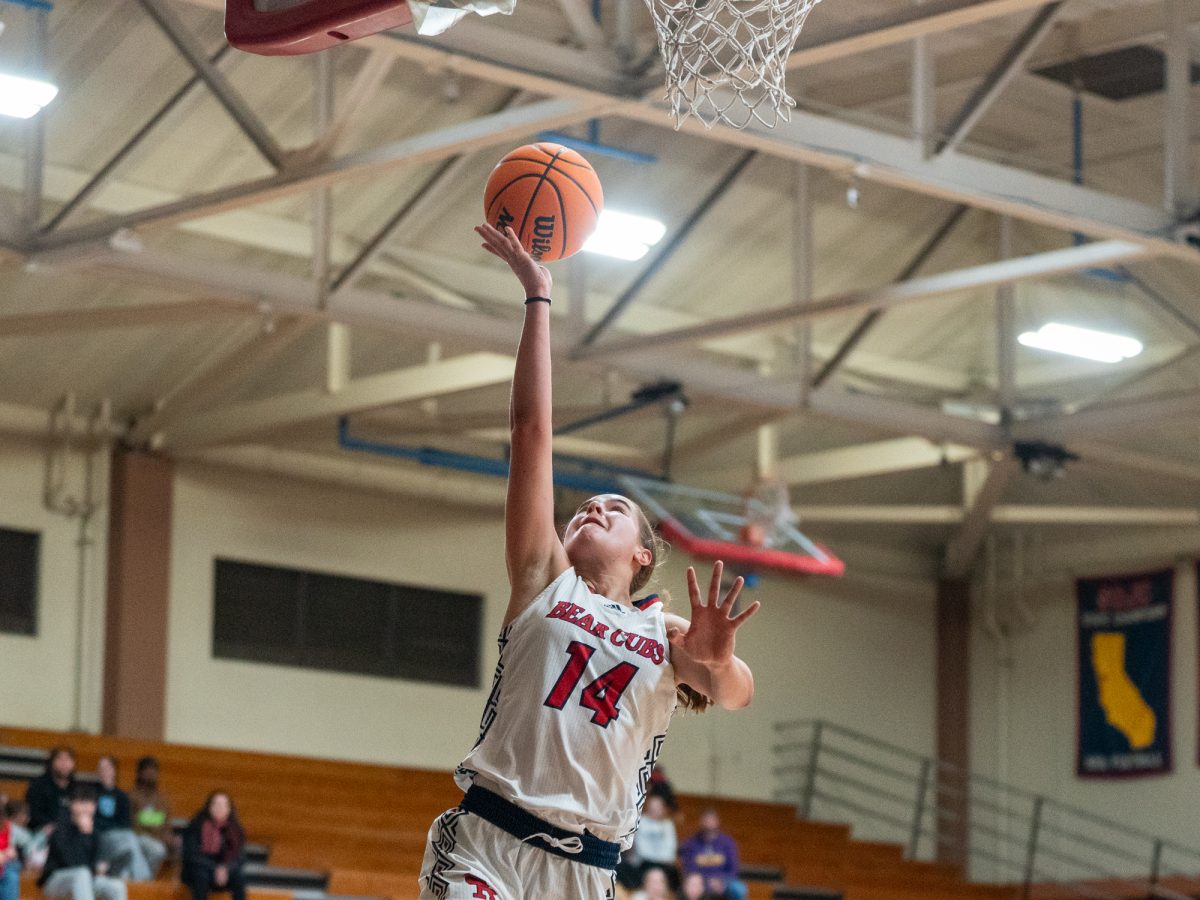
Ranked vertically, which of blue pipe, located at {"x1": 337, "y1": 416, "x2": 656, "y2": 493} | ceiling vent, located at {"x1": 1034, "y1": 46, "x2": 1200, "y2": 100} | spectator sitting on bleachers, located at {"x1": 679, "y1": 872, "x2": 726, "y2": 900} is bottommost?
spectator sitting on bleachers, located at {"x1": 679, "y1": 872, "x2": 726, "y2": 900}

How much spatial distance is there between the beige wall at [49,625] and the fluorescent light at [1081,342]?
29.1 ft

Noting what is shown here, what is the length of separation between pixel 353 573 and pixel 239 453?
5.71 ft

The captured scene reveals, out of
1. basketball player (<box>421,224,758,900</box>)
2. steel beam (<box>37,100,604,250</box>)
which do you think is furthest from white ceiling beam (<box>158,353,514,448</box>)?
basketball player (<box>421,224,758,900</box>)

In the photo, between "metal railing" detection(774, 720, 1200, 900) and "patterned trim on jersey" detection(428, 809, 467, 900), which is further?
"metal railing" detection(774, 720, 1200, 900)

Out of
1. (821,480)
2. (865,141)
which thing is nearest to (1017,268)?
(865,141)

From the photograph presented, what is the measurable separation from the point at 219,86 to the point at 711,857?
834 cm

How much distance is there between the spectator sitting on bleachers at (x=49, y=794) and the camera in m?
14.7

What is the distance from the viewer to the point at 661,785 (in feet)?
60.2

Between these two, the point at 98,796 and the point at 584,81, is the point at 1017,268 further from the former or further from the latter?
the point at 98,796

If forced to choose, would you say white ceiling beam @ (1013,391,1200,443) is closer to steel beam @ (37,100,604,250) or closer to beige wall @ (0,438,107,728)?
steel beam @ (37,100,604,250)

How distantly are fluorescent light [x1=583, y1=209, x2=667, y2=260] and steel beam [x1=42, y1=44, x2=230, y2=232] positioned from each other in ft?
9.81

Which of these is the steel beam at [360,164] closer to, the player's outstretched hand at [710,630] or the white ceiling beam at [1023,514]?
the player's outstretched hand at [710,630]

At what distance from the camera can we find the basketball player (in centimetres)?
492

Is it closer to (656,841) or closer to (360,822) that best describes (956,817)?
(656,841)
